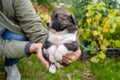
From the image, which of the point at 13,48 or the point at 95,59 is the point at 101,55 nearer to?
the point at 95,59

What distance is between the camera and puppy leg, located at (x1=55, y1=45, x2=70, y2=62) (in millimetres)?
1730

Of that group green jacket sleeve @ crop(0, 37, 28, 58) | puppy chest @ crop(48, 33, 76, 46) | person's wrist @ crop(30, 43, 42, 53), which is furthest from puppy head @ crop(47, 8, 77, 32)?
green jacket sleeve @ crop(0, 37, 28, 58)

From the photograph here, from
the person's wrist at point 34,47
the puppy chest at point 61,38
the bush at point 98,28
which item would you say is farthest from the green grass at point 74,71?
the puppy chest at point 61,38

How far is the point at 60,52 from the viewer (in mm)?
1754

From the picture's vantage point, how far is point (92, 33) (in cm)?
325

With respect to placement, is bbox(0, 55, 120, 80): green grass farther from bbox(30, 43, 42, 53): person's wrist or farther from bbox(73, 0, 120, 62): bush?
bbox(30, 43, 42, 53): person's wrist

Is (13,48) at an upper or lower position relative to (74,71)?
upper

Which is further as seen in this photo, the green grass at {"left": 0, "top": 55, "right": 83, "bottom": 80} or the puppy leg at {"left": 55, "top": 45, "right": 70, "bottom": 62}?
the green grass at {"left": 0, "top": 55, "right": 83, "bottom": 80}

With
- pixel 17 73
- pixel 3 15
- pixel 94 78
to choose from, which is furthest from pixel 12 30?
pixel 94 78

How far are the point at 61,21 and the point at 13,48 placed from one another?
2.29 feet

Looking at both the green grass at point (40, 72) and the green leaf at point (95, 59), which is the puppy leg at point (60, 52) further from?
the green leaf at point (95, 59)

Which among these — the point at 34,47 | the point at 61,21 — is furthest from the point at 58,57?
the point at 34,47

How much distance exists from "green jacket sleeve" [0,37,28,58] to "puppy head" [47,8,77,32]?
2.08 ft

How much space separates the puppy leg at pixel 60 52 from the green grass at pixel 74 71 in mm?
1254
